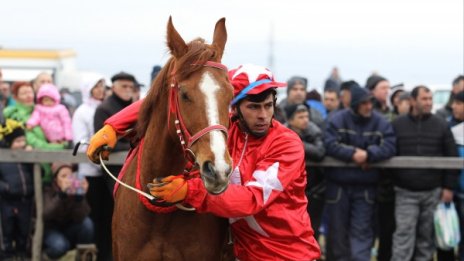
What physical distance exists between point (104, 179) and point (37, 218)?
2.63ft

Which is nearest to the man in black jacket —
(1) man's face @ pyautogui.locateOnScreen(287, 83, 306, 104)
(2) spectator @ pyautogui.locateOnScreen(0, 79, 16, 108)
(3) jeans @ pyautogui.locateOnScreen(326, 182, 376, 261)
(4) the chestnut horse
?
(3) jeans @ pyautogui.locateOnScreen(326, 182, 376, 261)

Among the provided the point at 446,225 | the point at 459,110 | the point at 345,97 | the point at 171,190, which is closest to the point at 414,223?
the point at 446,225

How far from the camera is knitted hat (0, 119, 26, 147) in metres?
6.90

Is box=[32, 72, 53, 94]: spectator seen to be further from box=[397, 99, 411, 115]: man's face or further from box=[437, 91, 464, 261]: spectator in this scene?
box=[437, 91, 464, 261]: spectator

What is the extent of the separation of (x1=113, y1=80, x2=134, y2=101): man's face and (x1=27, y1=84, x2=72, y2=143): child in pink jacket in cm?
85

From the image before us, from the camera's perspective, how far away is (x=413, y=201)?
6.96 metres

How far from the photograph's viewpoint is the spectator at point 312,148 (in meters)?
6.88

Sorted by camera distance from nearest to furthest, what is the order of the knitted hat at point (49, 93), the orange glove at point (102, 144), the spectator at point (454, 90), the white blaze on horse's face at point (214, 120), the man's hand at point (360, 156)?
the white blaze on horse's face at point (214, 120) → the orange glove at point (102, 144) → the man's hand at point (360, 156) → the knitted hat at point (49, 93) → the spectator at point (454, 90)

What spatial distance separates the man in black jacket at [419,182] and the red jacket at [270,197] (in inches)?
127

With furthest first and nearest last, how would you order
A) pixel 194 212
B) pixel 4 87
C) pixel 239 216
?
pixel 4 87 < pixel 194 212 < pixel 239 216

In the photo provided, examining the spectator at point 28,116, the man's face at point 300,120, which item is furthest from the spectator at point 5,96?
the man's face at point 300,120

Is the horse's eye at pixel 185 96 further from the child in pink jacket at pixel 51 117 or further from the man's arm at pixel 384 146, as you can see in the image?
the child in pink jacket at pixel 51 117

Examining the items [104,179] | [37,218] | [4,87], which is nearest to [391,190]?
[104,179]

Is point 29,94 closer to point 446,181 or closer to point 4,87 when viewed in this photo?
point 4,87
